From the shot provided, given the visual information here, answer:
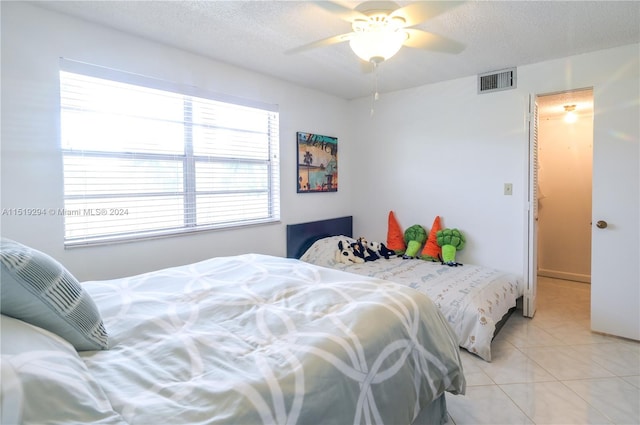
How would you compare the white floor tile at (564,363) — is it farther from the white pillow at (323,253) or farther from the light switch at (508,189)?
the white pillow at (323,253)

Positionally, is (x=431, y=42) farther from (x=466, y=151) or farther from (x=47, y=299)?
(x=47, y=299)

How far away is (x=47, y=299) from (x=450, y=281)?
→ 2.81 meters

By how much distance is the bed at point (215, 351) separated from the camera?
2.75 feet

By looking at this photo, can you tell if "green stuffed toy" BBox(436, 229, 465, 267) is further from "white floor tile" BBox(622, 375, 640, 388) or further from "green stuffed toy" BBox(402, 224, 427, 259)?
"white floor tile" BBox(622, 375, 640, 388)

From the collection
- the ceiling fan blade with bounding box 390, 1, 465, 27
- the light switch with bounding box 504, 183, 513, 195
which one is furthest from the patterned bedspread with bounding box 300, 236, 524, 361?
the ceiling fan blade with bounding box 390, 1, 465, 27

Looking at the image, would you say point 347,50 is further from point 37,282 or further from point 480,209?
point 37,282

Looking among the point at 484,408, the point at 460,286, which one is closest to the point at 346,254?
the point at 460,286

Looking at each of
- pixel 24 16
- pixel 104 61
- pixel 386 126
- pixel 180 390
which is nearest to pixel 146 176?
pixel 104 61

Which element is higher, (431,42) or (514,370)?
(431,42)

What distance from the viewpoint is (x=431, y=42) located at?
6.70 ft

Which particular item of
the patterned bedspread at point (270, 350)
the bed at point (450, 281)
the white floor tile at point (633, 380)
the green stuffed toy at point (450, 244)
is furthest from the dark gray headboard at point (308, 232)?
the white floor tile at point (633, 380)

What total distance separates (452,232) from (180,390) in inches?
128

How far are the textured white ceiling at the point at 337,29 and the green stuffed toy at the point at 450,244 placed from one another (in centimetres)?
163

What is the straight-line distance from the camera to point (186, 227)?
2.93 meters
